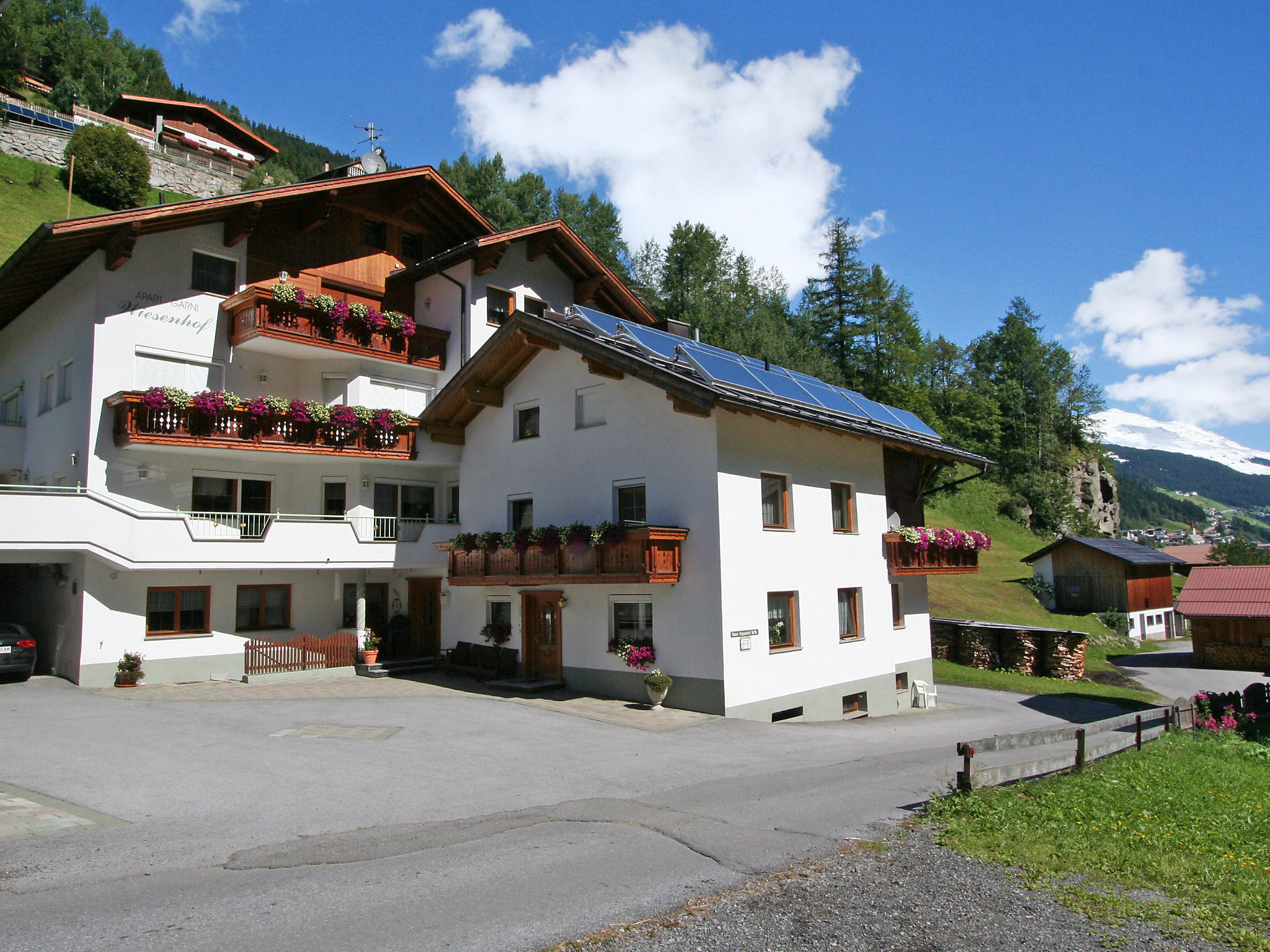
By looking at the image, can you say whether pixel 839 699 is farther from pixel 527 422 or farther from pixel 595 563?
pixel 527 422

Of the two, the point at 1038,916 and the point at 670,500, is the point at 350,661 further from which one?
the point at 1038,916

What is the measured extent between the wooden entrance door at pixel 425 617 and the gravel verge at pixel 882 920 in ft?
59.4

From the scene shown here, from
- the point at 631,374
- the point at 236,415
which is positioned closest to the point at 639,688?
the point at 631,374

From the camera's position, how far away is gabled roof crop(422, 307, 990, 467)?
17359 millimetres

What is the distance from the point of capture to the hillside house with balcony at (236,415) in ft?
63.9

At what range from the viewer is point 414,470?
2458 centimetres

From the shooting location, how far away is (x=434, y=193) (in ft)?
84.4

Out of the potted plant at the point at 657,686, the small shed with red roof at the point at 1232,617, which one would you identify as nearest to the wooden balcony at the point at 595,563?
the potted plant at the point at 657,686

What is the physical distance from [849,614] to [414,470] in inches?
510

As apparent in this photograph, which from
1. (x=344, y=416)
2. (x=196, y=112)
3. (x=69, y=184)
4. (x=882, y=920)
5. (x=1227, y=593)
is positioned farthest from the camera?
(x=196, y=112)

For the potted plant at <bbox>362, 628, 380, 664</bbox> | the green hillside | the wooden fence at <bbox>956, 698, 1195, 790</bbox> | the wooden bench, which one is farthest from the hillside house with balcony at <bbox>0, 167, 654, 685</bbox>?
the green hillside

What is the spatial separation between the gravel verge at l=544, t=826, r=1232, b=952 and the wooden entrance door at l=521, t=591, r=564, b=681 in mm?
13159

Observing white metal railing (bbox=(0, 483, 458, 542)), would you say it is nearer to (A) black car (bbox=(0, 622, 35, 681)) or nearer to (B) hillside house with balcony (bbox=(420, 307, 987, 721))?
(B) hillside house with balcony (bbox=(420, 307, 987, 721))

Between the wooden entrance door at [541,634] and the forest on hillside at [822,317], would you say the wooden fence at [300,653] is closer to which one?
the wooden entrance door at [541,634]
